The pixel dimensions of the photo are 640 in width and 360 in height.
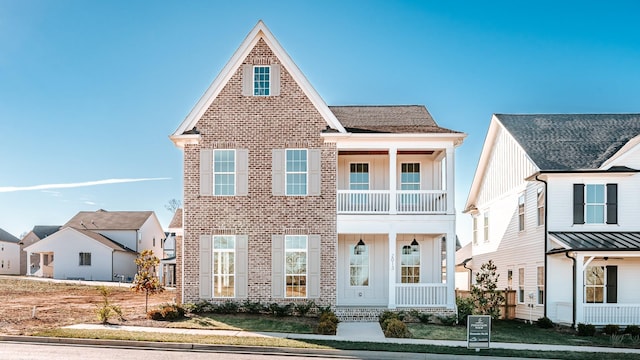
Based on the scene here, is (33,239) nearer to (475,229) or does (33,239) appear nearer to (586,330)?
(475,229)

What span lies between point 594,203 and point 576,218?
88cm

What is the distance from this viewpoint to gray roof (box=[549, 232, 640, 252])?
69.4ft

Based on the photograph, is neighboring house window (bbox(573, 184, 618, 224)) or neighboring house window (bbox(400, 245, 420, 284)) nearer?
neighboring house window (bbox(573, 184, 618, 224))

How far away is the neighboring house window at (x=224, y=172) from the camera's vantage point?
22078mm

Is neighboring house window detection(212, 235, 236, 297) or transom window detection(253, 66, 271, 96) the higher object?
transom window detection(253, 66, 271, 96)

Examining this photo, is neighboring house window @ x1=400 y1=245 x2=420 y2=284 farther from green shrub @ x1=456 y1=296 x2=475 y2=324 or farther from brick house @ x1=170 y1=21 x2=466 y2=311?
green shrub @ x1=456 y1=296 x2=475 y2=324

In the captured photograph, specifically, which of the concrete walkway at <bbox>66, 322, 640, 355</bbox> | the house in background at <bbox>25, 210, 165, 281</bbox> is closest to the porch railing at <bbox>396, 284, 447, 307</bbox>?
the concrete walkway at <bbox>66, 322, 640, 355</bbox>

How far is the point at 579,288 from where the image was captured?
830 inches

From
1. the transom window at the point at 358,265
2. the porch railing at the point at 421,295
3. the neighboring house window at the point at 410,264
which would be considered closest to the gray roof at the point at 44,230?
the transom window at the point at 358,265

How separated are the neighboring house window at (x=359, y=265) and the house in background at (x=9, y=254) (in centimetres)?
5472

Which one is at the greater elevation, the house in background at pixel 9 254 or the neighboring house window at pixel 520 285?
the neighboring house window at pixel 520 285

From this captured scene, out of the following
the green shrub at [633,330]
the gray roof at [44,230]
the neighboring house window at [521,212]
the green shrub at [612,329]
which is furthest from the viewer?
the gray roof at [44,230]

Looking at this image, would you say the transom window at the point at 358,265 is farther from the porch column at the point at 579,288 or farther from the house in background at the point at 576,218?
the porch column at the point at 579,288

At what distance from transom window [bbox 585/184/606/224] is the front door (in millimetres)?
7755
